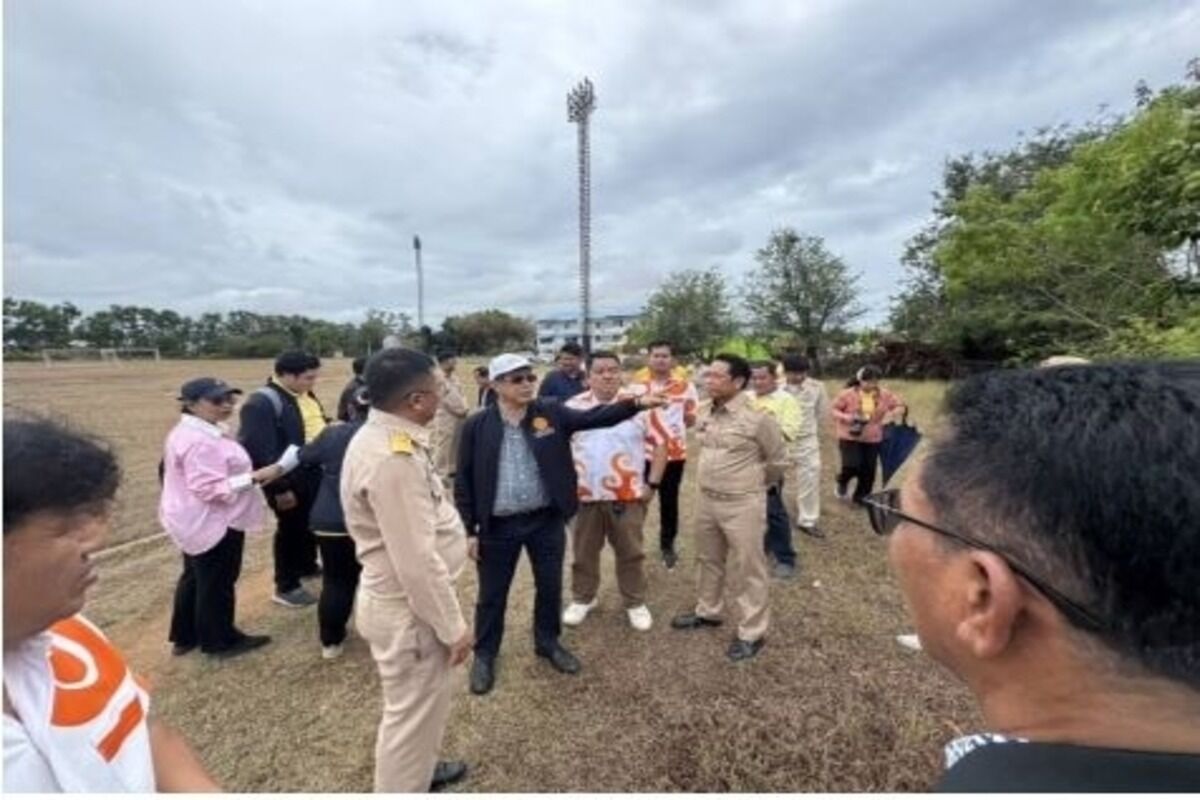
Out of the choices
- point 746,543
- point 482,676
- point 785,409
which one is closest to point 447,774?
point 482,676

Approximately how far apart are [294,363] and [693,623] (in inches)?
129

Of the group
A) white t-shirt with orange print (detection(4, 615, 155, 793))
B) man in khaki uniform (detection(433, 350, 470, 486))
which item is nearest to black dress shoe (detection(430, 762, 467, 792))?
white t-shirt with orange print (detection(4, 615, 155, 793))

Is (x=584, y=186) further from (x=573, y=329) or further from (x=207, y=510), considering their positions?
(x=573, y=329)

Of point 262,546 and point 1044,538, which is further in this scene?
point 262,546

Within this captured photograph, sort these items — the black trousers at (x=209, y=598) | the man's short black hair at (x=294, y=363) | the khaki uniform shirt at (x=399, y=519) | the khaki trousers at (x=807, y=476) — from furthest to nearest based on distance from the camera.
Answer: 1. the khaki trousers at (x=807, y=476)
2. the man's short black hair at (x=294, y=363)
3. the black trousers at (x=209, y=598)
4. the khaki uniform shirt at (x=399, y=519)

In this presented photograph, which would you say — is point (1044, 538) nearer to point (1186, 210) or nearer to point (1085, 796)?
point (1085, 796)

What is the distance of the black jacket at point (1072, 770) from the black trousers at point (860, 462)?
19.6 feet

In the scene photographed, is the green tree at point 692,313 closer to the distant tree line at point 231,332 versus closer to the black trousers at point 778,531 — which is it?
the distant tree line at point 231,332

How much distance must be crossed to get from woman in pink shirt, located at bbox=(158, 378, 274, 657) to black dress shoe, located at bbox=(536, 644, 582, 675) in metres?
1.86

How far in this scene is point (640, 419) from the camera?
4.63 meters

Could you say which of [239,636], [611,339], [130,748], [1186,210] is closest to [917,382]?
[1186,210]

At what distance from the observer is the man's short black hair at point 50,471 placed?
3.24ft

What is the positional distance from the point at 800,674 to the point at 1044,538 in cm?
317

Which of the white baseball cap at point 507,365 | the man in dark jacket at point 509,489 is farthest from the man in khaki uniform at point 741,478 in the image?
the white baseball cap at point 507,365
